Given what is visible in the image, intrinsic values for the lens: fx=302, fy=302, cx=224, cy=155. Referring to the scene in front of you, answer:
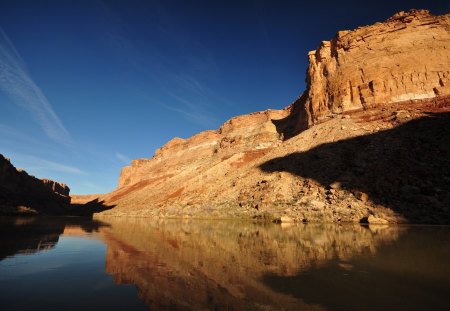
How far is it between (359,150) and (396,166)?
18.4 feet

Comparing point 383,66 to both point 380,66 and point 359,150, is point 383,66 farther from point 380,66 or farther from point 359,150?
point 359,150

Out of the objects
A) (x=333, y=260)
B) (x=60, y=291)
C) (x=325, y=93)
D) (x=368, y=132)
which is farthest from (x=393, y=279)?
(x=325, y=93)

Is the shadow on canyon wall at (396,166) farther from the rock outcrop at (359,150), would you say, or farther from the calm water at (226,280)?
the calm water at (226,280)

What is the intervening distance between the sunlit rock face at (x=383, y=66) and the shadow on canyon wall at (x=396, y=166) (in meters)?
10.9

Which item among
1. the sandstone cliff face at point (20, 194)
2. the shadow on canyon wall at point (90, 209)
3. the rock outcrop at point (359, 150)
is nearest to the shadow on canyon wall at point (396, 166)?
the rock outcrop at point (359, 150)

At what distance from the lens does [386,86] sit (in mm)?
47062

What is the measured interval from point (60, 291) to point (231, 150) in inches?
2746

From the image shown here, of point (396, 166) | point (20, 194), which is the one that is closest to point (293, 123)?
point (396, 166)

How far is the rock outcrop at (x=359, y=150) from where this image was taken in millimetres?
26844

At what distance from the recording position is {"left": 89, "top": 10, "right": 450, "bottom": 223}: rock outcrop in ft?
88.1

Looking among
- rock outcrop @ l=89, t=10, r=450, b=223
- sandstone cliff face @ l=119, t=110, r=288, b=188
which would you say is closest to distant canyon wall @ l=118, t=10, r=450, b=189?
rock outcrop @ l=89, t=10, r=450, b=223

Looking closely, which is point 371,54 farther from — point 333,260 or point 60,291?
point 60,291

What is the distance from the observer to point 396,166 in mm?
29594

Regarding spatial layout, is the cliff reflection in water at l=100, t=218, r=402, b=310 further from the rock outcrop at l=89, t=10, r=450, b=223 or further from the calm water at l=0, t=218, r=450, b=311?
the rock outcrop at l=89, t=10, r=450, b=223
